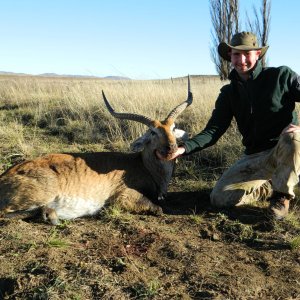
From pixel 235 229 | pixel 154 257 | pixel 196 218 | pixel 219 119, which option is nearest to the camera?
pixel 154 257

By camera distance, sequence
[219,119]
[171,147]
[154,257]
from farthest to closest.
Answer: [219,119] → [171,147] → [154,257]

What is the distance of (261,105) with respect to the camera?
531 centimetres

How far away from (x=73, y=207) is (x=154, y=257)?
1594mm

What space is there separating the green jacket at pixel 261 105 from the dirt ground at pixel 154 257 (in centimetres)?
92

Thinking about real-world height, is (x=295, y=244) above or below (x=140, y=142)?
below

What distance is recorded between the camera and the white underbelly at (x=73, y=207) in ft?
16.9

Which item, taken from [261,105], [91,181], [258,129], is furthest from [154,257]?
[261,105]

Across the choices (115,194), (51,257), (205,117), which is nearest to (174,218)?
(115,194)

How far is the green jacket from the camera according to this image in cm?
522

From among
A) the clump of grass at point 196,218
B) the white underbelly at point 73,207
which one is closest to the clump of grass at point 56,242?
the white underbelly at point 73,207

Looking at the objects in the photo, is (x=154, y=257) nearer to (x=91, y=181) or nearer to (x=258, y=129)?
(x=91, y=181)

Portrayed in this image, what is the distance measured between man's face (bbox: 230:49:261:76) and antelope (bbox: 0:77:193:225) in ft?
3.35

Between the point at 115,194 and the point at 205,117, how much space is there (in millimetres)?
3815

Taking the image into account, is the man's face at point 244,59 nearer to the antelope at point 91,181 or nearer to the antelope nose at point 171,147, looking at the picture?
the antelope at point 91,181
